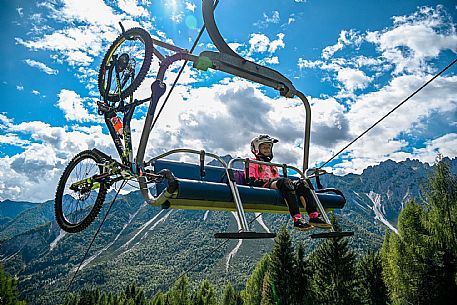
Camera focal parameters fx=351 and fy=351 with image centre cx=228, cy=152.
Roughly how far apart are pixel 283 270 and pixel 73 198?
34.1 metres

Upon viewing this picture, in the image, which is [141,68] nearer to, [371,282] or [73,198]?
[73,198]

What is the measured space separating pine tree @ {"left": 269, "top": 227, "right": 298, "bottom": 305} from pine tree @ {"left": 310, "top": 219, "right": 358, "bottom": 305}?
254cm

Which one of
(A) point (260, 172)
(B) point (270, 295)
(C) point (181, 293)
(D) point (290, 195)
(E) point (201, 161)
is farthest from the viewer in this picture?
(C) point (181, 293)

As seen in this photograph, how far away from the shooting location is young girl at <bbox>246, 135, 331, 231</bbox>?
14.9ft

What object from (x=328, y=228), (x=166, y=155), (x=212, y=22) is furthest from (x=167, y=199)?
(x=328, y=228)

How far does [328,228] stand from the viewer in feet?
15.2

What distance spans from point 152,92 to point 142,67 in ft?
2.40

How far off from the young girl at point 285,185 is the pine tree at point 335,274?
1231 inches

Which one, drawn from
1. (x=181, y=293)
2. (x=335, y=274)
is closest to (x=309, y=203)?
(x=335, y=274)

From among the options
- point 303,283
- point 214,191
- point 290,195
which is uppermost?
point 290,195

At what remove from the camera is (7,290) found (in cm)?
2594

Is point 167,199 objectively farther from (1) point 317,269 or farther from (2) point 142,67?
(1) point 317,269

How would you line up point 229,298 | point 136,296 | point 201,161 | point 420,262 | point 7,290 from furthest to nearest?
point 229,298 → point 136,296 → point 420,262 → point 7,290 → point 201,161

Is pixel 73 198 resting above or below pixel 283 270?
above
